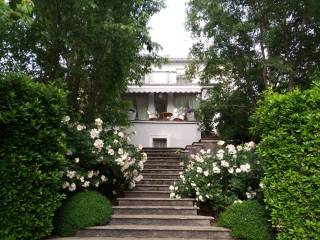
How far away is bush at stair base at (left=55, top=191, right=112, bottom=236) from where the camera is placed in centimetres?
774

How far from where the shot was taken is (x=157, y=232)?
25.6ft

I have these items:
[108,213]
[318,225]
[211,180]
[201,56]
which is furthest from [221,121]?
[318,225]

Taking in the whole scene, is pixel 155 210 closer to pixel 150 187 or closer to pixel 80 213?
pixel 80 213

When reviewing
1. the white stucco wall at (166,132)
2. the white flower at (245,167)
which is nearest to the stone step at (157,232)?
the white flower at (245,167)

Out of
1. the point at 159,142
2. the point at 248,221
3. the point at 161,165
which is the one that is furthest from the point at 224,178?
the point at 159,142

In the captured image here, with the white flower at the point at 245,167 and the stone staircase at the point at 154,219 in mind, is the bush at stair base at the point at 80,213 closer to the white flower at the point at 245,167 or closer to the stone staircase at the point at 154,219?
the stone staircase at the point at 154,219

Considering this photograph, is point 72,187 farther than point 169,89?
No

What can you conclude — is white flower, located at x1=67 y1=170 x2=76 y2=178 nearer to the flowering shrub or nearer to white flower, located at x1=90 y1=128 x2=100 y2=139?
white flower, located at x1=90 y1=128 x2=100 y2=139

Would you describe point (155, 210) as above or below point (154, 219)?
above

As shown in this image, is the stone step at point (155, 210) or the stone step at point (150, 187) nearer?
the stone step at point (155, 210)

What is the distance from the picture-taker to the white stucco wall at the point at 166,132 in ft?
61.8

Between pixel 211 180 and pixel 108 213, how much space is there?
8.90 feet

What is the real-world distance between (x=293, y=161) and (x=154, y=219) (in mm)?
3480

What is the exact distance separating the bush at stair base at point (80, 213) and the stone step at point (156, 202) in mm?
1280
